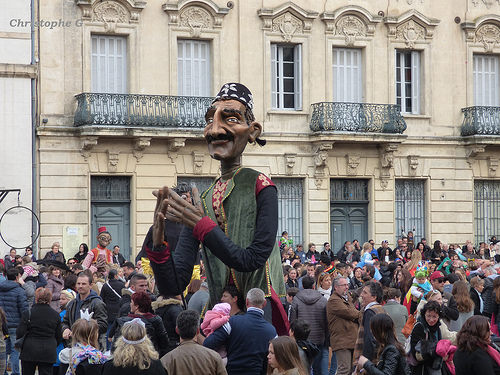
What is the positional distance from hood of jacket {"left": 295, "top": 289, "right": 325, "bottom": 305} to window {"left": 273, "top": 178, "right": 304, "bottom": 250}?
15.5m

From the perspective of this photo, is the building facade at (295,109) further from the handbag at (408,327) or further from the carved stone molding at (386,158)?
the handbag at (408,327)

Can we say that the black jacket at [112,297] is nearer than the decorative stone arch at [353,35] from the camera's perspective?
Yes

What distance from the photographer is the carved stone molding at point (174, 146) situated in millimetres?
27406

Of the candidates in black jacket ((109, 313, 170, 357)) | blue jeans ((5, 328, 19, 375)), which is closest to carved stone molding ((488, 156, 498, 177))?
blue jeans ((5, 328, 19, 375))

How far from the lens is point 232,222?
19.2 feet

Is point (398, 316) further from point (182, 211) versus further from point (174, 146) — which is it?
point (174, 146)

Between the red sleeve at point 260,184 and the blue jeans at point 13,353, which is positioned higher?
the red sleeve at point 260,184

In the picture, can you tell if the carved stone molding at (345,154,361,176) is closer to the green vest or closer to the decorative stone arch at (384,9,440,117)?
the decorative stone arch at (384,9,440,117)

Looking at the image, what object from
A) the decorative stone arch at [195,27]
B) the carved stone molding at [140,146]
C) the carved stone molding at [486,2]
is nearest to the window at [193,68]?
the decorative stone arch at [195,27]

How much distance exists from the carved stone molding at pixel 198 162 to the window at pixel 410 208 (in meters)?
6.38

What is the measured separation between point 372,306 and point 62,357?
11.7 feet

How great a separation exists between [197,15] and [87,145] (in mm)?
5000

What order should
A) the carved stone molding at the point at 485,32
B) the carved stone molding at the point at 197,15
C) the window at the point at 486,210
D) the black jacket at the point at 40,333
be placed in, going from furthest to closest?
1. the window at the point at 486,210
2. the carved stone molding at the point at 485,32
3. the carved stone molding at the point at 197,15
4. the black jacket at the point at 40,333

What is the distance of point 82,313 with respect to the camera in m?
11.7
